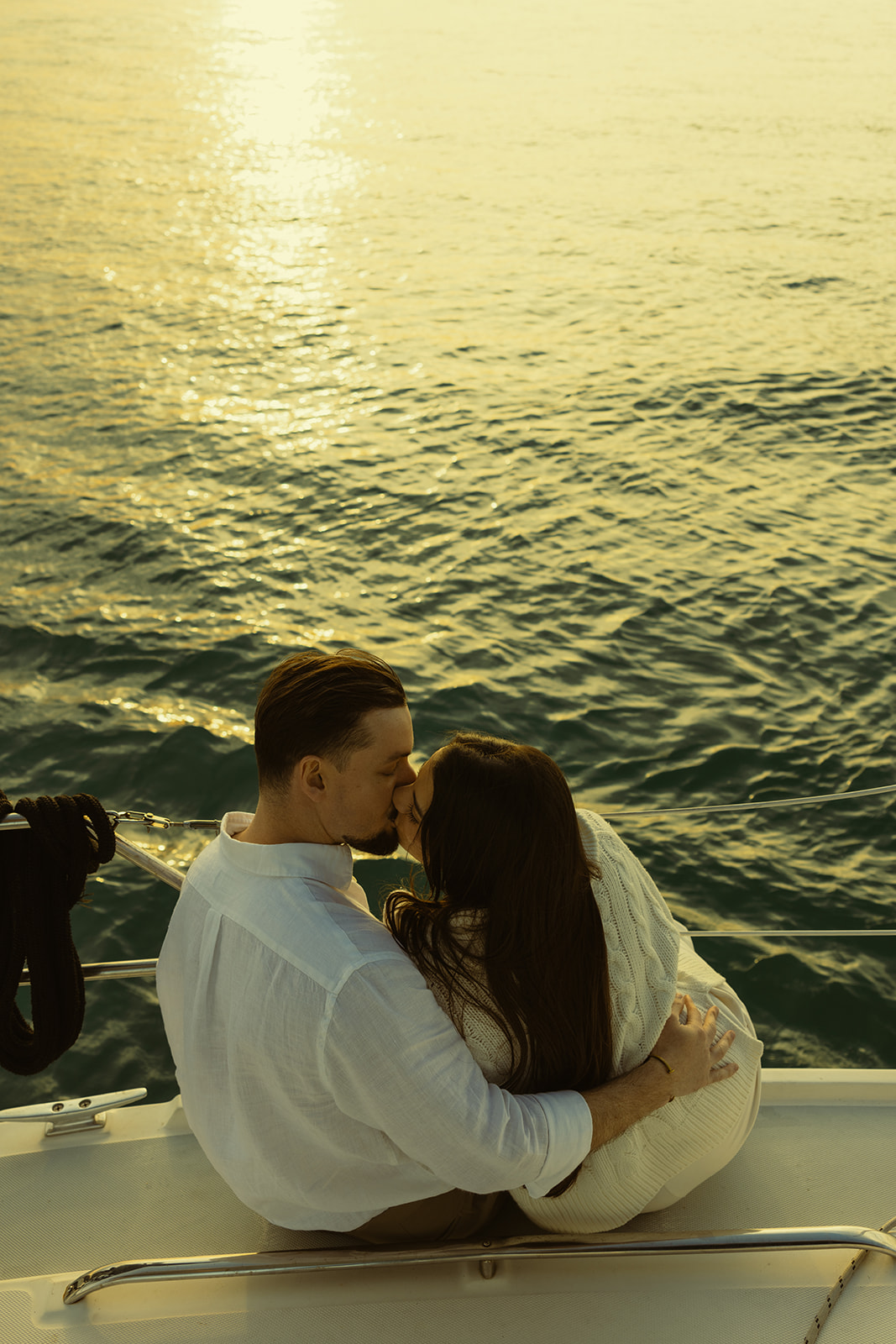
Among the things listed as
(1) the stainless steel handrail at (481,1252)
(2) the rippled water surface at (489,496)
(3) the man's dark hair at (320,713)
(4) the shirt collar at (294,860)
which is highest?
(3) the man's dark hair at (320,713)

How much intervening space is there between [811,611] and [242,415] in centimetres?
579

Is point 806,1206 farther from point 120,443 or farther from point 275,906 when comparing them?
point 120,443

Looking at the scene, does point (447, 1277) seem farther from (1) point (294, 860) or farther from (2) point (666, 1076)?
(1) point (294, 860)

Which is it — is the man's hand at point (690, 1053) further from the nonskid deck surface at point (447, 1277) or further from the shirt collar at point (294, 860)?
the shirt collar at point (294, 860)

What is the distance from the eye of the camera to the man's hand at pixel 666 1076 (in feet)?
6.28

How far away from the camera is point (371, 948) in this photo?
5.70 ft

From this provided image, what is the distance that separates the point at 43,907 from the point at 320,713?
0.84 m

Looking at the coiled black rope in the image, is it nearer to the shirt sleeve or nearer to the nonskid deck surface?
the nonskid deck surface

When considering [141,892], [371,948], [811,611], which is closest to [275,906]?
[371,948]

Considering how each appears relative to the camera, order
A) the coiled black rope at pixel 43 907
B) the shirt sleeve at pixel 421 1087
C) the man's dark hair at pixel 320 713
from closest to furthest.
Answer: the shirt sleeve at pixel 421 1087
the man's dark hair at pixel 320 713
the coiled black rope at pixel 43 907

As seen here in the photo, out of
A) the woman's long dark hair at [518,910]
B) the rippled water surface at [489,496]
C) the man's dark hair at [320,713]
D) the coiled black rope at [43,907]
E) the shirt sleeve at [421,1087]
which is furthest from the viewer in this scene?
the rippled water surface at [489,496]

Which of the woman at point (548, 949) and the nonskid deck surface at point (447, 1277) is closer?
the woman at point (548, 949)

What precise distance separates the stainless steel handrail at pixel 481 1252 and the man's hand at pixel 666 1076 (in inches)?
9.8

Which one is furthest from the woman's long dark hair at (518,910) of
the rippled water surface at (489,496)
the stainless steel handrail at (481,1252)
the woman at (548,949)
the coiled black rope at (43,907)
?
the rippled water surface at (489,496)
